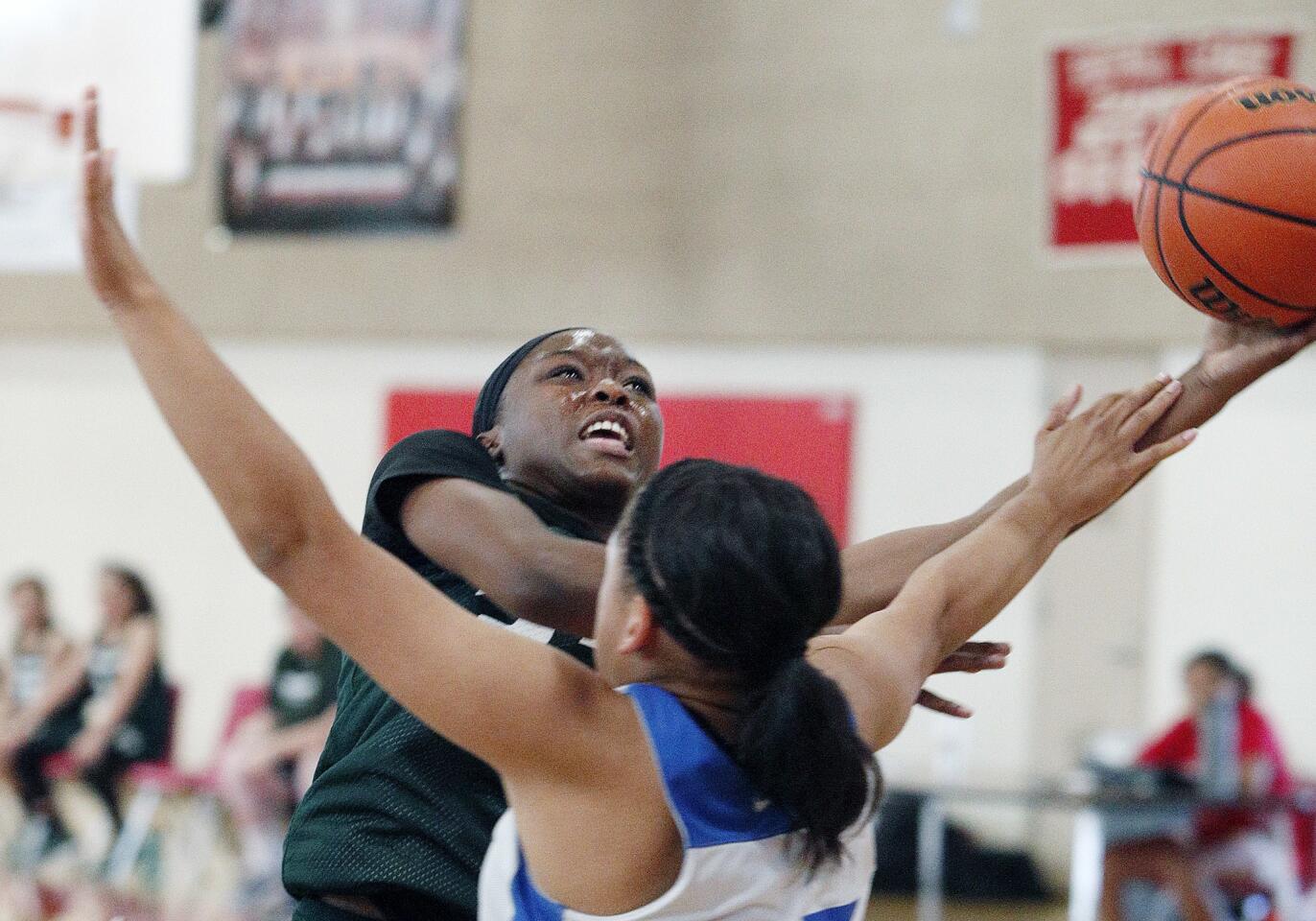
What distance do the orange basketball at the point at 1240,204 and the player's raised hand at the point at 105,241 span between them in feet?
5.12

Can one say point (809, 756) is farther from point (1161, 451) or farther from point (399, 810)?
point (1161, 451)

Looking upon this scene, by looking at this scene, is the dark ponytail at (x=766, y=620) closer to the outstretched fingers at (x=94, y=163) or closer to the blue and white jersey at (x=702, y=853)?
the blue and white jersey at (x=702, y=853)

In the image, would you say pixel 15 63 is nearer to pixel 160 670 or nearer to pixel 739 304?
pixel 160 670

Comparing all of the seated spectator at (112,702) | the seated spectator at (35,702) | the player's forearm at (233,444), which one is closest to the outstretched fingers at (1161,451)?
the player's forearm at (233,444)

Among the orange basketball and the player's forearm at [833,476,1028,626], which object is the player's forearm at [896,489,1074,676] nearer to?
the player's forearm at [833,476,1028,626]

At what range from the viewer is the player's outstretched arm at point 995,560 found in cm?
188

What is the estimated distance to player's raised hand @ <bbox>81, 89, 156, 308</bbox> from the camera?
158 centimetres

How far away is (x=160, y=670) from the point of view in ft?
27.8

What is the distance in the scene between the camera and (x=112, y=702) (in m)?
8.52

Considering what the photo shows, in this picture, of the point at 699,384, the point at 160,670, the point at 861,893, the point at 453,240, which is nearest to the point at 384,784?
the point at 861,893

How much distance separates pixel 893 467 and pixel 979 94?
2171 mm

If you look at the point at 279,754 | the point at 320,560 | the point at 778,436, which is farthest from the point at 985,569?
the point at 778,436

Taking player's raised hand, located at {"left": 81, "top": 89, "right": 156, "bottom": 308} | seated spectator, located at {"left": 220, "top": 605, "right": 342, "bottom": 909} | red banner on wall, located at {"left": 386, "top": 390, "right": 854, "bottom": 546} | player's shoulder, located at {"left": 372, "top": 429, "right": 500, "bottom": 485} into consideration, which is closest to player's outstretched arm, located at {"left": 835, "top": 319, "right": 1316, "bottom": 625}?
player's shoulder, located at {"left": 372, "top": 429, "right": 500, "bottom": 485}

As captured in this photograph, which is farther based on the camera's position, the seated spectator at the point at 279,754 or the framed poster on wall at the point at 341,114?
the framed poster on wall at the point at 341,114
